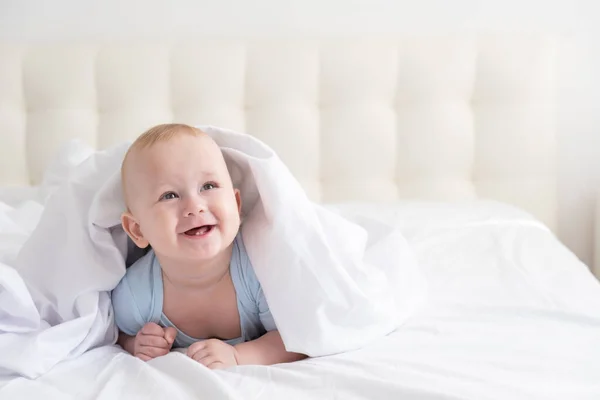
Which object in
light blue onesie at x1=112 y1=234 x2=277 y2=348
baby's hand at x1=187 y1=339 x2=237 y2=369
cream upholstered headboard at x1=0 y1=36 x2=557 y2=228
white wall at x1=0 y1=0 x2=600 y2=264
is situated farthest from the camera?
white wall at x1=0 y1=0 x2=600 y2=264

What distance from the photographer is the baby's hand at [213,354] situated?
3.19 feet

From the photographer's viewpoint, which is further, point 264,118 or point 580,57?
point 580,57

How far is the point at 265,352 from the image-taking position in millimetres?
1044

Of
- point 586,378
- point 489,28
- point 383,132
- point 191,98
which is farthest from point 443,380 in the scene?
point 489,28

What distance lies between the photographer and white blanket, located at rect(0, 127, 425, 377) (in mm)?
1008

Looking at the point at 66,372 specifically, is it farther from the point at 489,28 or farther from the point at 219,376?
the point at 489,28

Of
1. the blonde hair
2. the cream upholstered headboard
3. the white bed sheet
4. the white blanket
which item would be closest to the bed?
the cream upholstered headboard

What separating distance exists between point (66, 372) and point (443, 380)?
518 mm

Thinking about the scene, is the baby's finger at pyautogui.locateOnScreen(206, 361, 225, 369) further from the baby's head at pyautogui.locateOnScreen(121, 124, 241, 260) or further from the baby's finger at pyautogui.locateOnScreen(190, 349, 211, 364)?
the baby's head at pyautogui.locateOnScreen(121, 124, 241, 260)

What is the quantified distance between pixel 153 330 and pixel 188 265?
113 mm

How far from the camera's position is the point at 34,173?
1.96 metres

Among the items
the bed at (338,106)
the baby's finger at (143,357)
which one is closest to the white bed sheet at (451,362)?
the baby's finger at (143,357)

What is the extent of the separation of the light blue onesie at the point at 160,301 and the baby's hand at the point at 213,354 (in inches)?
4.3

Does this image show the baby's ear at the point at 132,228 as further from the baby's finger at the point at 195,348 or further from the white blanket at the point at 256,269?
the baby's finger at the point at 195,348
